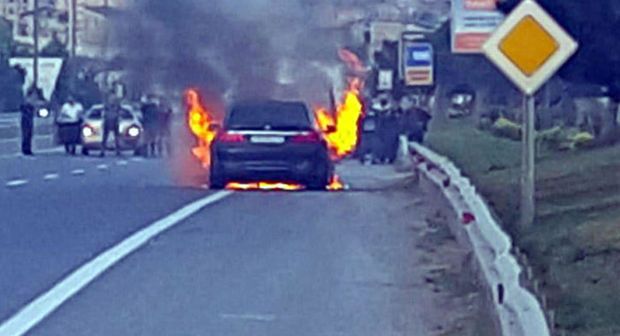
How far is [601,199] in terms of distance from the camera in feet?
69.1

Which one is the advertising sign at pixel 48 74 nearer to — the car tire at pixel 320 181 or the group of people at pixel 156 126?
the group of people at pixel 156 126

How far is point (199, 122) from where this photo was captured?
46625 millimetres

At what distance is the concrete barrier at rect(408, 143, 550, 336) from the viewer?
10.0 meters

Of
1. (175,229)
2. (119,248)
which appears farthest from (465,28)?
(119,248)

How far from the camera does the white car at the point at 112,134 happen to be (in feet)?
178

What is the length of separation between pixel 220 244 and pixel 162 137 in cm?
3254

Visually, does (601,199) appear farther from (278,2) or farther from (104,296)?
(278,2)

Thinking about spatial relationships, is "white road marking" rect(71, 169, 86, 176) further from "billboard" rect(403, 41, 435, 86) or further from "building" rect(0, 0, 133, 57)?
"building" rect(0, 0, 133, 57)

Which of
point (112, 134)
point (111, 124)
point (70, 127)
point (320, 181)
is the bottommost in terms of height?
point (112, 134)

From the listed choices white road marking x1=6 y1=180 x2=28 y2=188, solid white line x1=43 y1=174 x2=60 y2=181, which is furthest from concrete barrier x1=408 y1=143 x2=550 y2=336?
solid white line x1=43 y1=174 x2=60 y2=181

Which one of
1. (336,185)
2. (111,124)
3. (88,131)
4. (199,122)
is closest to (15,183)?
(336,185)

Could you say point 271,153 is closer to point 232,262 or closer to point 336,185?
point 336,185

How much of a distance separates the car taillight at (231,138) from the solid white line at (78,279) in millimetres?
7301

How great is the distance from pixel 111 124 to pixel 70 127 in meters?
2.01
